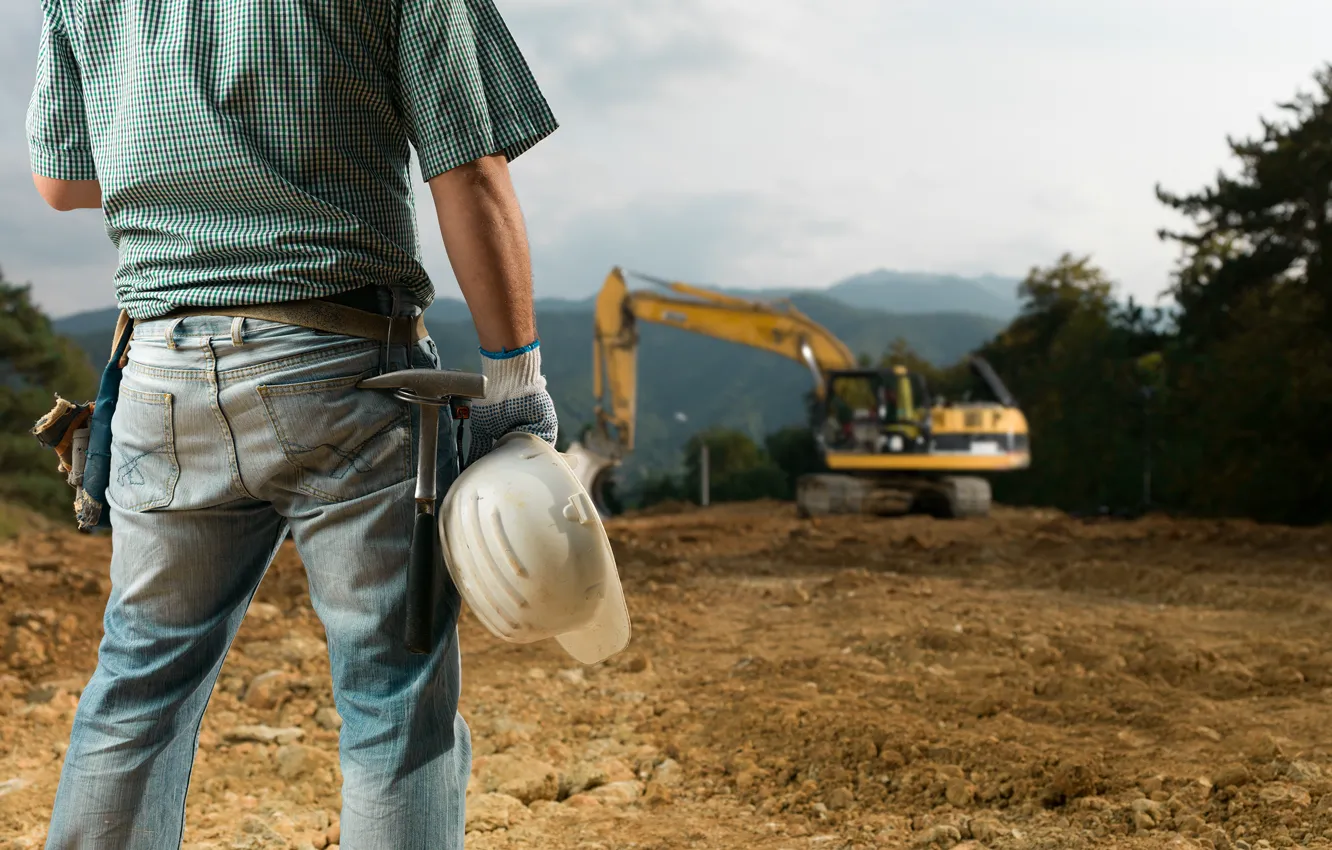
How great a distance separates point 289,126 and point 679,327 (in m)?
12.2

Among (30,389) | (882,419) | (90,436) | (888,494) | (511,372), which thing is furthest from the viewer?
(30,389)

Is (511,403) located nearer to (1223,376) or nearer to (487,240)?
(487,240)

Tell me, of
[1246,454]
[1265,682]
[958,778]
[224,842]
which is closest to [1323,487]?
[1246,454]

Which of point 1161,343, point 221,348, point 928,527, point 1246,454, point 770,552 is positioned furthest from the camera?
point 1161,343

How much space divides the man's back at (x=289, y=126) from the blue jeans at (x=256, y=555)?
10 centimetres

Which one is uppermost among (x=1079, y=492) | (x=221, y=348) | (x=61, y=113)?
(x=61, y=113)

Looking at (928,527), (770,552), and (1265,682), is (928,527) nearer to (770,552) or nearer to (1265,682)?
(770,552)

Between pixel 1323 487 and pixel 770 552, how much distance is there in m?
9.08

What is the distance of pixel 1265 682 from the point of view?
4129mm

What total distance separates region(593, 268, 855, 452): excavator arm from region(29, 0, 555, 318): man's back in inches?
447

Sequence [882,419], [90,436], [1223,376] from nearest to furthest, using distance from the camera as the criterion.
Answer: [90,436]
[882,419]
[1223,376]

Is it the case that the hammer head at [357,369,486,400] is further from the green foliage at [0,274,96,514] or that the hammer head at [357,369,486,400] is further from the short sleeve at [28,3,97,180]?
the green foliage at [0,274,96,514]

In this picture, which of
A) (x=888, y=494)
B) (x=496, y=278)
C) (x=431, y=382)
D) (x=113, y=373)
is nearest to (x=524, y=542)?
(x=431, y=382)

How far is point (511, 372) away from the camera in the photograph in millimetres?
1707
